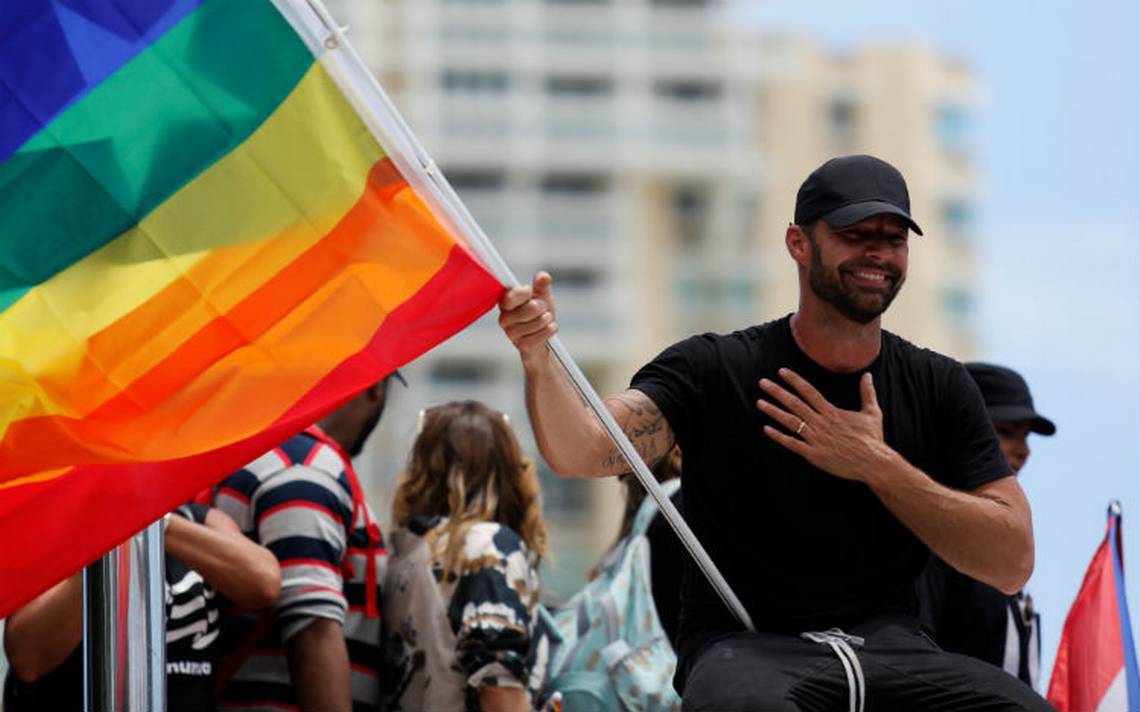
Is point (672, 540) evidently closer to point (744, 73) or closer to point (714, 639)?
point (714, 639)

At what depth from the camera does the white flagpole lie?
6.12m

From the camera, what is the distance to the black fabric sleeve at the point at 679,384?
6422mm

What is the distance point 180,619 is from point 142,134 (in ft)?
4.97

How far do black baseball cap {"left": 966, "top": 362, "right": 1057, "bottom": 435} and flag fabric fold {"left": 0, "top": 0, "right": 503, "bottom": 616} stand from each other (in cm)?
265

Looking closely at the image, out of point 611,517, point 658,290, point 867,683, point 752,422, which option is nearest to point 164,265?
point 752,422

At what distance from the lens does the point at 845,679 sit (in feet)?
20.0

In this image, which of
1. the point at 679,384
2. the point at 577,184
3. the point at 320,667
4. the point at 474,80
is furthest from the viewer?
the point at 577,184

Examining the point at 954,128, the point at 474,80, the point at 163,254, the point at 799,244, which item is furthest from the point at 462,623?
the point at 954,128

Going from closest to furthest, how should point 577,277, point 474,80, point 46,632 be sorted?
point 46,632
point 577,277
point 474,80

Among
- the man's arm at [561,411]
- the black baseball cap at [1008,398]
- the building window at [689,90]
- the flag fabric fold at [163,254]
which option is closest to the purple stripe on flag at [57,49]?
the flag fabric fold at [163,254]

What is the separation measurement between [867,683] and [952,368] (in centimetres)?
86

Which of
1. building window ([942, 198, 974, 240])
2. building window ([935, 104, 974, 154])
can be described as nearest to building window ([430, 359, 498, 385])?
building window ([942, 198, 974, 240])

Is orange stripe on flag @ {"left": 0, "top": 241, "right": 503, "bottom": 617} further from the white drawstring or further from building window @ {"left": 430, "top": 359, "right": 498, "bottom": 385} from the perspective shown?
building window @ {"left": 430, "top": 359, "right": 498, "bottom": 385}

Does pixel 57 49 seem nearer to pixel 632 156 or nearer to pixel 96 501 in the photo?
pixel 96 501
